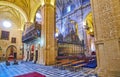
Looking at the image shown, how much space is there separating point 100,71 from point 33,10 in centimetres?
1350

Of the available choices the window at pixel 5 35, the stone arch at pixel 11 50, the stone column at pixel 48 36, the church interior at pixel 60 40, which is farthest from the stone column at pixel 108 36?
the window at pixel 5 35

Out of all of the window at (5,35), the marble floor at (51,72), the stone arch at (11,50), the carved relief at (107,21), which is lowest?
the marble floor at (51,72)

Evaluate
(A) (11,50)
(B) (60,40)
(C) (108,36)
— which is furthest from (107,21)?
(A) (11,50)

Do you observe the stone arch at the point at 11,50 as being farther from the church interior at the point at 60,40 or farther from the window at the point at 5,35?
the window at the point at 5,35

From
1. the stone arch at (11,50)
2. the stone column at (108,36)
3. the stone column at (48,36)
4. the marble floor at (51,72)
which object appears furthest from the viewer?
the stone arch at (11,50)

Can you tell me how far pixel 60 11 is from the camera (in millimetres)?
24562

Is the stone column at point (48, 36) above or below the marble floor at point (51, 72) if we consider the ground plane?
above

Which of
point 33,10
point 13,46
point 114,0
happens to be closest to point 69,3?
point 33,10

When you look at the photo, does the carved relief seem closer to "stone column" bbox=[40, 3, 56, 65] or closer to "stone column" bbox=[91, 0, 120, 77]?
"stone column" bbox=[91, 0, 120, 77]

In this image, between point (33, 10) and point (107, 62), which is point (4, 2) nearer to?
point (33, 10)

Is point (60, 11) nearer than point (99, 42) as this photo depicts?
No

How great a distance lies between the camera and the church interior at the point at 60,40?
4379 mm

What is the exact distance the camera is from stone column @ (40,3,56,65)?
10.2m

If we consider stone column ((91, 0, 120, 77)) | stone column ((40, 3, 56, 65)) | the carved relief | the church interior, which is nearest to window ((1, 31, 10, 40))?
the church interior
